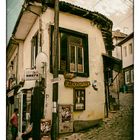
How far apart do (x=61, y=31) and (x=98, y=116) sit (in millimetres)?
842

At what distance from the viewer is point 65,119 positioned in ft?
9.96

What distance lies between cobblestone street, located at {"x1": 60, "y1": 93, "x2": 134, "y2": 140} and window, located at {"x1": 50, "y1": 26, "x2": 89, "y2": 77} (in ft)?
1.54

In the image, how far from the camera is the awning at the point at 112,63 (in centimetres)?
331

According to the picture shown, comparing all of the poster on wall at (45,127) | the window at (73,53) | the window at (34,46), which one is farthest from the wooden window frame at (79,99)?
the window at (34,46)

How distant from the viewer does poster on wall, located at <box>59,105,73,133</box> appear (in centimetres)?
302

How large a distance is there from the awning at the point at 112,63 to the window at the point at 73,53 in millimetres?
194

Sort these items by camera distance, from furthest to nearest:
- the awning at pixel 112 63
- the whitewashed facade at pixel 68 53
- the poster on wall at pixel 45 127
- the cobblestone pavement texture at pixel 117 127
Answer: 1. the awning at pixel 112 63
2. the cobblestone pavement texture at pixel 117 127
3. the whitewashed facade at pixel 68 53
4. the poster on wall at pixel 45 127

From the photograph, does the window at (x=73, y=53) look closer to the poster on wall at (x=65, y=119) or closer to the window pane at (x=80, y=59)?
the window pane at (x=80, y=59)

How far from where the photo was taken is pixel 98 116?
320 centimetres

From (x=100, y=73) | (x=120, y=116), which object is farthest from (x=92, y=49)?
(x=120, y=116)

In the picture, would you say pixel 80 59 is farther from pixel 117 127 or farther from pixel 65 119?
pixel 117 127

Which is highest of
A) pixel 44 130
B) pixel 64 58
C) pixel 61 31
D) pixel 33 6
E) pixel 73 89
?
pixel 33 6

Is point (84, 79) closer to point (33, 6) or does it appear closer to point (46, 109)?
point (46, 109)

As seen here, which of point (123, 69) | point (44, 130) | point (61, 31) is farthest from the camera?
point (123, 69)
